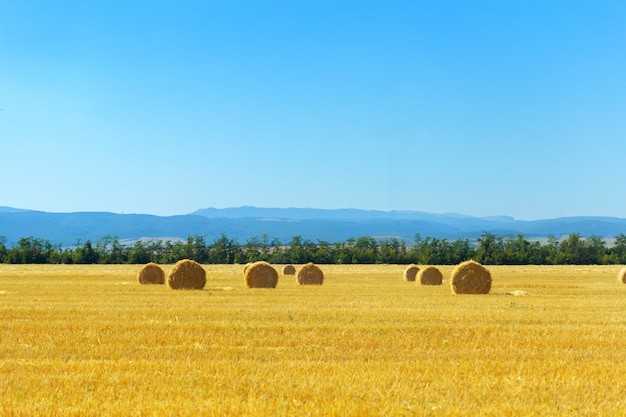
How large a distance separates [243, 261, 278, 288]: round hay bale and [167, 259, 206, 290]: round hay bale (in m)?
2.55

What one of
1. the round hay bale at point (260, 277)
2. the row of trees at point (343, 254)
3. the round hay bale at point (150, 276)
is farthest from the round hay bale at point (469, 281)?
the row of trees at point (343, 254)

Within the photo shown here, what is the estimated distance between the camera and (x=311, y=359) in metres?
13.1

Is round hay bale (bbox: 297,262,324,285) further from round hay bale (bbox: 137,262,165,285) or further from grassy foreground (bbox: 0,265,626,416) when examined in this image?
grassy foreground (bbox: 0,265,626,416)

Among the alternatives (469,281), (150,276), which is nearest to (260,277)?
(150,276)

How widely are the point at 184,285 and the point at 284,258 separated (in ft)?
177

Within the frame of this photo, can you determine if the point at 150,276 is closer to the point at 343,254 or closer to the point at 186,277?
the point at 186,277

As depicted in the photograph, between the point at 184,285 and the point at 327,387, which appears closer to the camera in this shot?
the point at 327,387

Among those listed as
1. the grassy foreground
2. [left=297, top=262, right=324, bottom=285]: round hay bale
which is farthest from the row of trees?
the grassy foreground

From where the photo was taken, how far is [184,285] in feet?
100

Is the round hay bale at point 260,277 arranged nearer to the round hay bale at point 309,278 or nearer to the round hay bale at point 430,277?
the round hay bale at point 309,278

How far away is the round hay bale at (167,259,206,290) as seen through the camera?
30.6m

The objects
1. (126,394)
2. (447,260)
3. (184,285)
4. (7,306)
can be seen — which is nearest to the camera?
(126,394)

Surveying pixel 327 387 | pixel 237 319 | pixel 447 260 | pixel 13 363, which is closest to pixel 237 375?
pixel 327 387

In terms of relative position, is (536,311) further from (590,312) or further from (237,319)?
(237,319)
